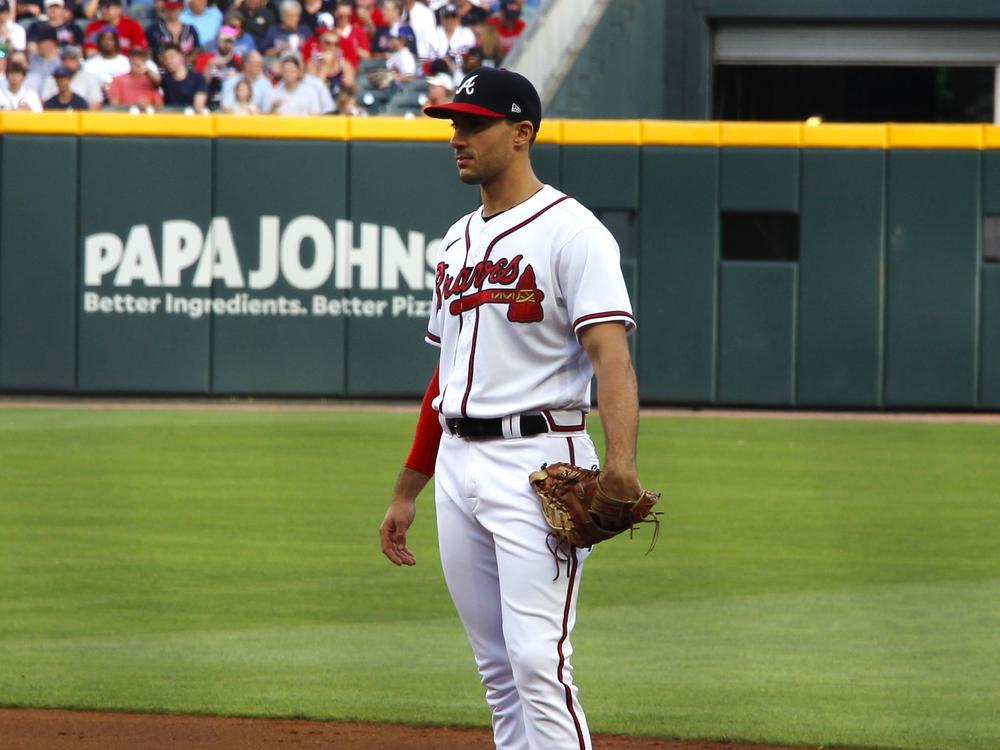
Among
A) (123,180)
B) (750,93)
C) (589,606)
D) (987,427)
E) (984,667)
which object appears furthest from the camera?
(750,93)

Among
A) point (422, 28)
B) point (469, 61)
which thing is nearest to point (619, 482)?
point (469, 61)

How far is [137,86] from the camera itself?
1683cm

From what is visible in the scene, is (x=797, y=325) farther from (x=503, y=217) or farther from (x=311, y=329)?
(x=503, y=217)

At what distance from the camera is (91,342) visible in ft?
52.3

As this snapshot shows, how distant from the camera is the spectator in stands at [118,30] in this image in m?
17.4

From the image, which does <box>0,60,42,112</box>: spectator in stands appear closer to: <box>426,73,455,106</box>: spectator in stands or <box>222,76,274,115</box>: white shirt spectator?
<box>222,76,274,115</box>: white shirt spectator

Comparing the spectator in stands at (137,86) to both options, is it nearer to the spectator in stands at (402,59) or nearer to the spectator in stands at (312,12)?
the spectator in stands at (312,12)

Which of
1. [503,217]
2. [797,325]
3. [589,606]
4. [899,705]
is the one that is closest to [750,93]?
[797,325]

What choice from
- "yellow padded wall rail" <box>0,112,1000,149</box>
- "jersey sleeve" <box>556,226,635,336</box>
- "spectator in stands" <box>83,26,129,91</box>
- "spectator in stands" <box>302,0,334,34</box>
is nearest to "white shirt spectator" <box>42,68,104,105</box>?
"spectator in stands" <box>83,26,129,91</box>

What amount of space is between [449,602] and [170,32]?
11529 millimetres

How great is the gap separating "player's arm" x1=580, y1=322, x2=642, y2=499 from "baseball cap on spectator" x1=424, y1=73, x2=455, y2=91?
13.4 m

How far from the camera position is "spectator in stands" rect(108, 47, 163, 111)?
55.1 ft

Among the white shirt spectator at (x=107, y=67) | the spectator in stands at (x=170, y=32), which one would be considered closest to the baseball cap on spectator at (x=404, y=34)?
the spectator in stands at (x=170, y=32)

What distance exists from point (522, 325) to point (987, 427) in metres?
12.0
